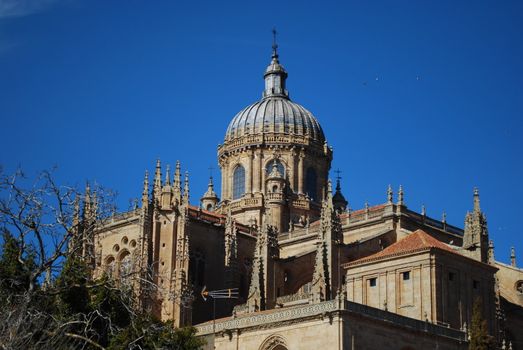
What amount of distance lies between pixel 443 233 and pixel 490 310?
11913 mm

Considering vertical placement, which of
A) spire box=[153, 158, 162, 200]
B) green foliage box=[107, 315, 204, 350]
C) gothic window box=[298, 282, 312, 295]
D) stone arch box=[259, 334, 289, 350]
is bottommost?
green foliage box=[107, 315, 204, 350]

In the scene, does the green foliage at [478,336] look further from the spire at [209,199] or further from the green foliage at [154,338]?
the spire at [209,199]

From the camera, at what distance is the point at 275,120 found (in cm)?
7706

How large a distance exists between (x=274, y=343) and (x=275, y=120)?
32291 mm

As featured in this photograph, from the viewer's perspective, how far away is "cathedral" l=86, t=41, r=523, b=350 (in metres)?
47.7

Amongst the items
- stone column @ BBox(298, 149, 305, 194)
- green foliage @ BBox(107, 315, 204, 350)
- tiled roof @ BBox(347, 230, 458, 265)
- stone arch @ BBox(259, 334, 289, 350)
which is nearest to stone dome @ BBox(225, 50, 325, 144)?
stone column @ BBox(298, 149, 305, 194)

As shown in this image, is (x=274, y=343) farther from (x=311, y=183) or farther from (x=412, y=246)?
(x=311, y=183)

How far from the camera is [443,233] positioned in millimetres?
65438

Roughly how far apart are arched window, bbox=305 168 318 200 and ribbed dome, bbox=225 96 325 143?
9.51ft

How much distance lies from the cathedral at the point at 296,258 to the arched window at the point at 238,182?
104 mm

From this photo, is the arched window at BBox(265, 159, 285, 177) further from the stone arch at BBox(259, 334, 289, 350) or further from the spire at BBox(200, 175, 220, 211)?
the stone arch at BBox(259, 334, 289, 350)

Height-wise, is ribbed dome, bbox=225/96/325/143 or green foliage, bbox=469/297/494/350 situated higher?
ribbed dome, bbox=225/96/325/143

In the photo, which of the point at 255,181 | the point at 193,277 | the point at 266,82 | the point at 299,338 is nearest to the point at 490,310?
the point at 299,338

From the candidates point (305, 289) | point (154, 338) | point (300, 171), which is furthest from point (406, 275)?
point (300, 171)
